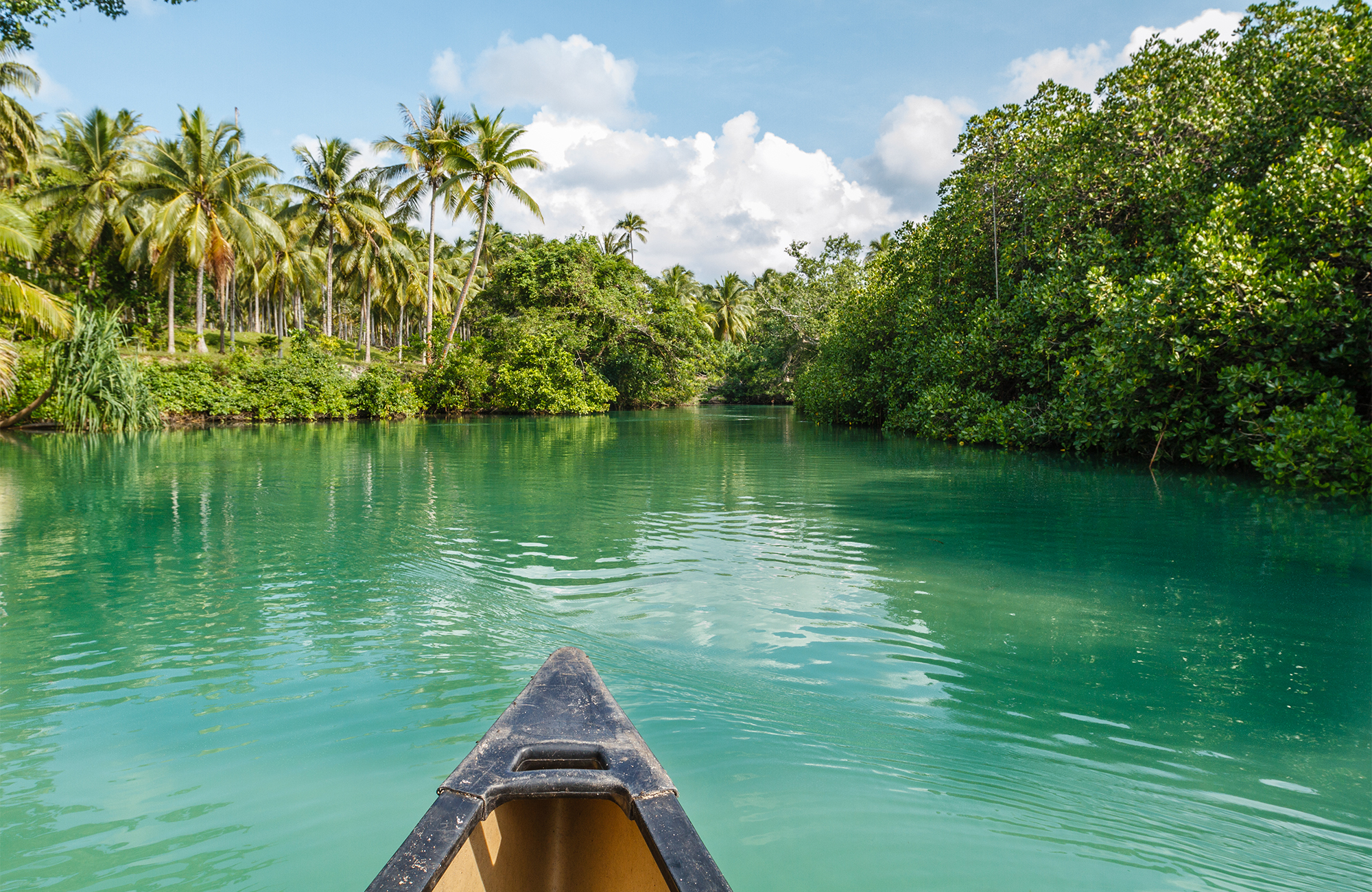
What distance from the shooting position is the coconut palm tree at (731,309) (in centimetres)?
5947

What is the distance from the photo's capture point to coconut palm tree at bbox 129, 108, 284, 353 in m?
27.2

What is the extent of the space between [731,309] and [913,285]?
123 ft

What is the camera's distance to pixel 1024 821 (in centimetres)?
277

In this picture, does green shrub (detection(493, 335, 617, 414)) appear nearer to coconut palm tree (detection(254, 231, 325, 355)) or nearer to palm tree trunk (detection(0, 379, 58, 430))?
Answer: coconut palm tree (detection(254, 231, 325, 355))

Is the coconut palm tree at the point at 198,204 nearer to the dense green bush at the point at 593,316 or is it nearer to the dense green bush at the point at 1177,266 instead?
the dense green bush at the point at 593,316

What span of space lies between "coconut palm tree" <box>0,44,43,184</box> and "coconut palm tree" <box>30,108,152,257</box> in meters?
1.68

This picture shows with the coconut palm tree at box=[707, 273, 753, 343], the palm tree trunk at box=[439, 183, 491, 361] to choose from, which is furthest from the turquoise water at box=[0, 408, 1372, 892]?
the coconut palm tree at box=[707, 273, 753, 343]

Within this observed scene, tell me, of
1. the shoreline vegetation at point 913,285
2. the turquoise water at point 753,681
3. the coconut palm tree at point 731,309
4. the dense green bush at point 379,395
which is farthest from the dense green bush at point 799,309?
the turquoise water at point 753,681

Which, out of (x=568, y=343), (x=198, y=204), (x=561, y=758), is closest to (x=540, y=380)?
(x=568, y=343)

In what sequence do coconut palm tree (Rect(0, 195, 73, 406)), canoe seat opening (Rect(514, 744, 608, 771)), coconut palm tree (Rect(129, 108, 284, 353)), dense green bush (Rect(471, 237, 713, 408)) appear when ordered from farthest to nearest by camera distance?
dense green bush (Rect(471, 237, 713, 408)), coconut palm tree (Rect(129, 108, 284, 353)), coconut palm tree (Rect(0, 195, 73, 406)), canoe seat opening (Rect(514, 744, 608, 771))

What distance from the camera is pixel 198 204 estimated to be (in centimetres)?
2781

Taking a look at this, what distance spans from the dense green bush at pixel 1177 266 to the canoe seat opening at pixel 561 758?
1026 centimetres

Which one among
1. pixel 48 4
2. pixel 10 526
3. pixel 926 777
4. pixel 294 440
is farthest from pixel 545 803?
pixel 294 440

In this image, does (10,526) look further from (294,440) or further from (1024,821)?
(294,440)
